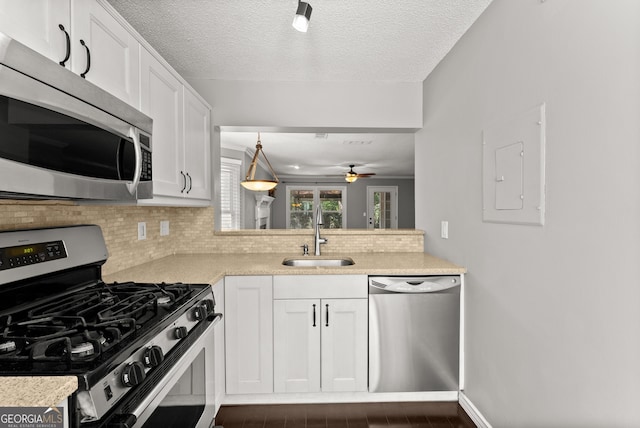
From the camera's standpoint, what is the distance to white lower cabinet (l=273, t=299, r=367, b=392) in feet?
7.25

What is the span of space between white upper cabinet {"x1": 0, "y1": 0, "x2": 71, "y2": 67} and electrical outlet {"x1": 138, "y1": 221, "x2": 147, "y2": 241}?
4.40 feet

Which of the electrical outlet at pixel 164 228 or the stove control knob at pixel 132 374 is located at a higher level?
the electrical outlet at pixel 164 228

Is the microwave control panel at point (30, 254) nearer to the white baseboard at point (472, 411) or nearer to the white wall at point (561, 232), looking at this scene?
the white wall at point (561, 232)

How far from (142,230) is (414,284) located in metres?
1.79

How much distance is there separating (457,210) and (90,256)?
2.05 meters

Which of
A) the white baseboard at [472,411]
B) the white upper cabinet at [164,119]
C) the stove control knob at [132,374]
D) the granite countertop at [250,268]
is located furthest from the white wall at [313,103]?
the stove control knob at [132,374]

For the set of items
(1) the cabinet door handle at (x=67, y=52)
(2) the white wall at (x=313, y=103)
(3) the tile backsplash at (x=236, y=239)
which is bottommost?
(3) the tile backsplash at (x=236, y=239)

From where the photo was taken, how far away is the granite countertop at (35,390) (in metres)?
0.77

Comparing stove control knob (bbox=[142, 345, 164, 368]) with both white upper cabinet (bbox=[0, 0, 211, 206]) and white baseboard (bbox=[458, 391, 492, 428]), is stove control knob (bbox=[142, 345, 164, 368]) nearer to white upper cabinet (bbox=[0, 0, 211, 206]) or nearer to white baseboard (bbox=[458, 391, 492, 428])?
white upper cabinet (bbox=[0, 0, 211, 206])

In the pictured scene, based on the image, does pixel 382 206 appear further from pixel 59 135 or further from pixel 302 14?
pixel 59 135

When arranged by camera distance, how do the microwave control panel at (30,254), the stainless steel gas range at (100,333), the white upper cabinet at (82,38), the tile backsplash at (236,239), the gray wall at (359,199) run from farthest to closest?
the gray wall at (359,199)
the tile backsplash at (236,239)
the microwave control panel at (30,254)
the white upper cabinet at (82,38)
the stainless steel gas range at (100,333)

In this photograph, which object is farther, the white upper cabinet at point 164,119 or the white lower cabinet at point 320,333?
the white lower cabinet at point 320,333

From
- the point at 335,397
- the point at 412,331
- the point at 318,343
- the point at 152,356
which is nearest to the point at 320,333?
the point at 318,343

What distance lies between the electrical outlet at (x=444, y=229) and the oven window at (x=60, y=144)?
1929mm
